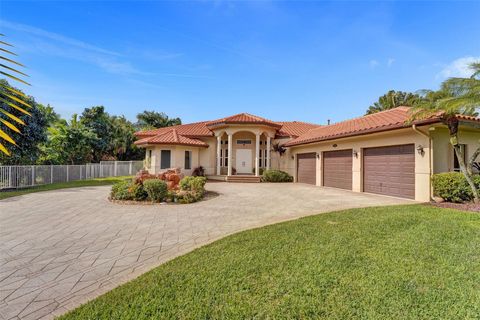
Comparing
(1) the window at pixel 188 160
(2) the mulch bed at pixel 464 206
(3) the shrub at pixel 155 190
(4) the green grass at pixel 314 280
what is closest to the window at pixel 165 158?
(1) the window at pixel 188 160

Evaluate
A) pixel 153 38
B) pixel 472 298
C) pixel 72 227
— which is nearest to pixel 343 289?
pixel 472 298

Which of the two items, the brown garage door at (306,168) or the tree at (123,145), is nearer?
the brown garage door at (306,168)

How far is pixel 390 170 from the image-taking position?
12305 millimetres

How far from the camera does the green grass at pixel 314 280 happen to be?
3197mm

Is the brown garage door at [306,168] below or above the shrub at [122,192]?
above

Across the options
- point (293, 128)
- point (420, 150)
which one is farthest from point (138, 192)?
point (293, 128)

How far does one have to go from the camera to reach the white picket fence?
1449cm

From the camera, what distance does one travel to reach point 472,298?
3.42 m

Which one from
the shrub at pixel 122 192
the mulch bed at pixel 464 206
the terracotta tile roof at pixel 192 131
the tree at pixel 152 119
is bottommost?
the mulch bed at pixel 464 206

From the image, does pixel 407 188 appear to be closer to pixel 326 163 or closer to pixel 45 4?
pixel 326 163

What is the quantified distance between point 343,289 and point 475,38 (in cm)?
1132

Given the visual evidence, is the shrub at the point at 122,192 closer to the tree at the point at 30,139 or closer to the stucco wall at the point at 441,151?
the tree at the point at 30,139

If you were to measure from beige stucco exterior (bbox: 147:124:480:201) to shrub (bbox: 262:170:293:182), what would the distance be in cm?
91

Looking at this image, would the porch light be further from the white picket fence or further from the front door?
the white picket fence
